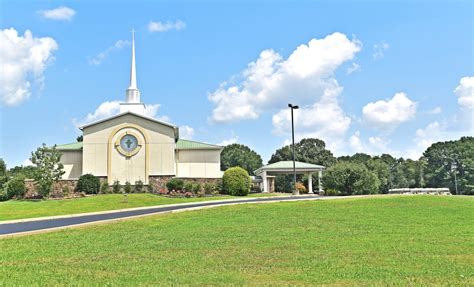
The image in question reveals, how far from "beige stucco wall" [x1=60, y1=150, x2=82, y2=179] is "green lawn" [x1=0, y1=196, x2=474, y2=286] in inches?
1201

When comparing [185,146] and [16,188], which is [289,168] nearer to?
[185,146]

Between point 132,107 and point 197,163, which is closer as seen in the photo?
point 197,163

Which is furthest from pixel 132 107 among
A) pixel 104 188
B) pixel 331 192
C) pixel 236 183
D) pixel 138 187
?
pixel 331 192

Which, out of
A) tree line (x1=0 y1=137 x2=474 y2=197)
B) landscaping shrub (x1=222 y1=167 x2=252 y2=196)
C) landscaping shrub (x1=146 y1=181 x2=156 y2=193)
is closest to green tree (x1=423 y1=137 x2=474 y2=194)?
tree line (x1=0 y1=137 x2=474 y2=197)

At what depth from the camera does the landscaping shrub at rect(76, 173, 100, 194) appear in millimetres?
43438

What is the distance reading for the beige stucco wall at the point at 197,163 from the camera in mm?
49047

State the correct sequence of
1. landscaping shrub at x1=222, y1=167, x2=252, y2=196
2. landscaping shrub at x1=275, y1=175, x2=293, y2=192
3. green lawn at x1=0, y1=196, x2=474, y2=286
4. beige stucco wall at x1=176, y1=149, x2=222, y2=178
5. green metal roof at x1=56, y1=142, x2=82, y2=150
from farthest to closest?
landscaping shrub at x1=275, y1=175, x2=293, y2=192, beige stucco wall at x1=176, y1=149, x2=222, y2=178, green metal roof at x1=56, y1=142, x2=82, y2=150, landscaping shrub at x1=222, y1=167, x2=252, y2=196, green lawn at x1=0, y1=196, x2=474, y2=286

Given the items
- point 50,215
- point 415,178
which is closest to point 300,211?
point 50,215

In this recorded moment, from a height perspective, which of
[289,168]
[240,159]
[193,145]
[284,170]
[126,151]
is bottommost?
[284,170]

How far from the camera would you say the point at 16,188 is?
42.8 meters

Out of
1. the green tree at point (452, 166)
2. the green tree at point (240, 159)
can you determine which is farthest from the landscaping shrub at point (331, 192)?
the green tree at point (240, 159)

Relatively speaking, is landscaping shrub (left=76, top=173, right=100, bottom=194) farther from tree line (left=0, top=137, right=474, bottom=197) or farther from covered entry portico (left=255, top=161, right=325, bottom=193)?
covered entry portico (left=255, top=161, right=325, bottom=193)

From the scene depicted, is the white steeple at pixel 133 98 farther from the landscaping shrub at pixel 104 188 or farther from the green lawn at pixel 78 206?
the green lawn at pixel 78 206

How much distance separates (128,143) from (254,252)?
1475 inches
